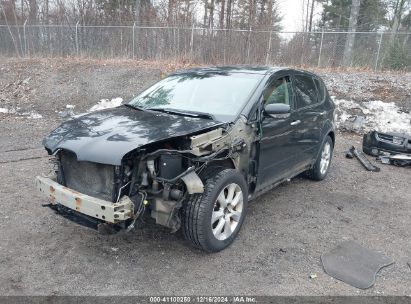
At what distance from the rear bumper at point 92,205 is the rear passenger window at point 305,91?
9.76ft

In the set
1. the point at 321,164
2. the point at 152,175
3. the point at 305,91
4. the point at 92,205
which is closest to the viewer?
the point at 92,205

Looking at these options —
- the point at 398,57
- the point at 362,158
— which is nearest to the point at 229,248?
the point at 362,158

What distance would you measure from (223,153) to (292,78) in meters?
1.95

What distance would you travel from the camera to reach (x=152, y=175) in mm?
3248

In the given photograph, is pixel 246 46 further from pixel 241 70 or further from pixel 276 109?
pixel 276 109

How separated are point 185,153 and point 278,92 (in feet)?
6.12

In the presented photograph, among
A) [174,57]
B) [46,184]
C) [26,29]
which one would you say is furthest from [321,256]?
[26,29]

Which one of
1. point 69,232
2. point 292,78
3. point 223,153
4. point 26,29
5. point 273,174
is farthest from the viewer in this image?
point 26,29

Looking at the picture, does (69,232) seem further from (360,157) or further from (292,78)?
(360,157)

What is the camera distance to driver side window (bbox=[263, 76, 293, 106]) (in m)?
4.41

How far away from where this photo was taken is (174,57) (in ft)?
51.4

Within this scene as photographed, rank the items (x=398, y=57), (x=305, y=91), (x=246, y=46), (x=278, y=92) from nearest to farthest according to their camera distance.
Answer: (x=278, y=92) < (x=305, y=91) < (x=398, y=57) < (x=246, y=46)

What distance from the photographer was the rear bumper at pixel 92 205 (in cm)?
305

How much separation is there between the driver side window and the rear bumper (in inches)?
83.5
